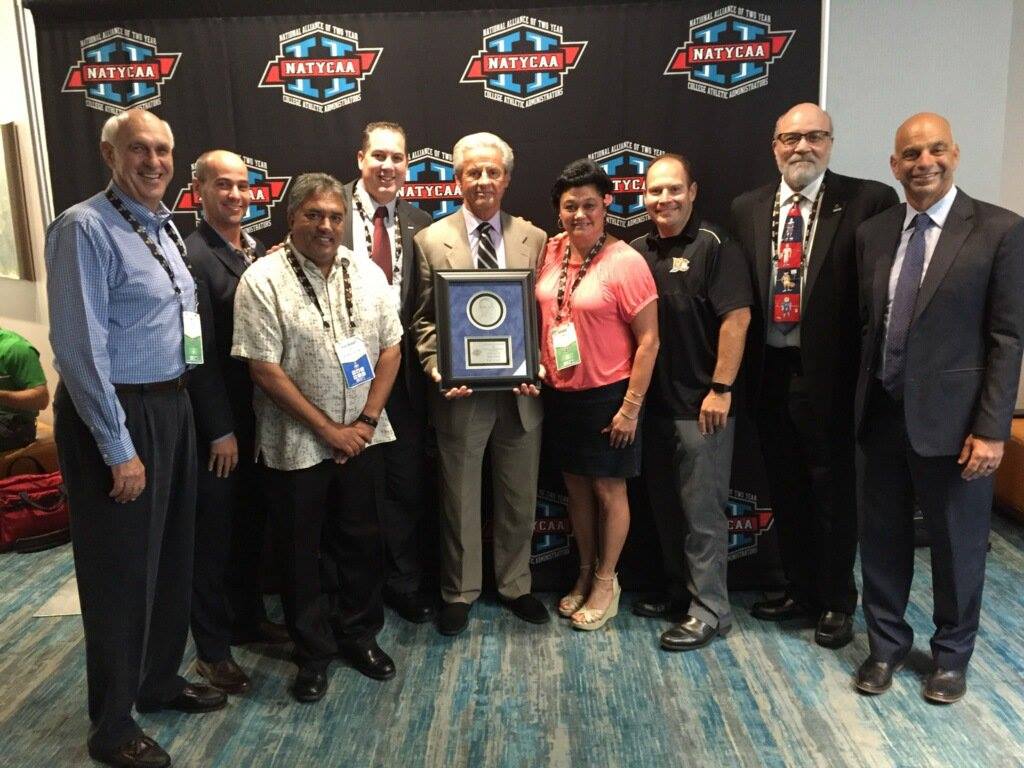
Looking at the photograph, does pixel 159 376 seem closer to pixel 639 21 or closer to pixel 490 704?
pixel 490 704

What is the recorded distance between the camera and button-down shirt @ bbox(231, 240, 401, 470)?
8.22 ft

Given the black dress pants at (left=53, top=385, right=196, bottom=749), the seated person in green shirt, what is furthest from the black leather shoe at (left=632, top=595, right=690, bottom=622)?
the seated person in green shirt

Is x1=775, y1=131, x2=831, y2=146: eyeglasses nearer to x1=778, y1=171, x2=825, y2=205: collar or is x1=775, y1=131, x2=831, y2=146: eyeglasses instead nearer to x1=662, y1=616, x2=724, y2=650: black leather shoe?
x1=778, y1=171, x2=825, y2=205: collar

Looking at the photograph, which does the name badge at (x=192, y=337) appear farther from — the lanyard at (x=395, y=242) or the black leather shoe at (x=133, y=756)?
the black leather shoe at (x=133, y=756)

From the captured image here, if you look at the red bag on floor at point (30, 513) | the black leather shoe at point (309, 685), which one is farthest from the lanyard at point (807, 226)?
the red bag on floor at point (30, 513)

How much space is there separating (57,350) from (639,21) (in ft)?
8.47

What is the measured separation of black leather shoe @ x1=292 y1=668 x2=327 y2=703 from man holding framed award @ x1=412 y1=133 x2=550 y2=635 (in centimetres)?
57

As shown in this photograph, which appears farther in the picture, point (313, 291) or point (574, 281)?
point (574, 281)

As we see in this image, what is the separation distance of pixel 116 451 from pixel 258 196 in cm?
170

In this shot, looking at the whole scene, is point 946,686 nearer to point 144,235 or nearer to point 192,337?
point 192,337

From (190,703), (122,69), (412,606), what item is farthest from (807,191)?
(122,69)

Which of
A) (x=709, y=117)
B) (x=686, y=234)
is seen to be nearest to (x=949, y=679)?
(x=686, y=234)

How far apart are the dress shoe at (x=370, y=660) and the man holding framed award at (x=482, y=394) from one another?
354 mm

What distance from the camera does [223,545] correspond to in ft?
8.98
